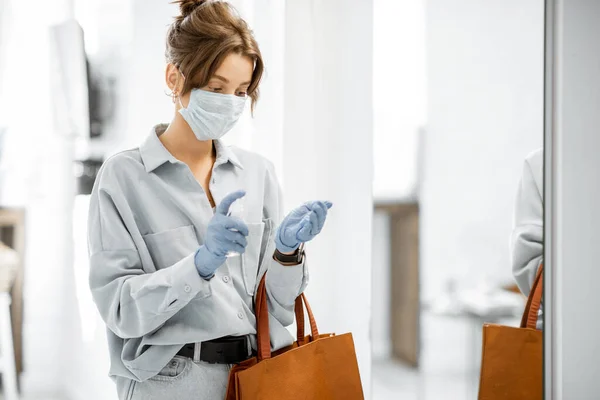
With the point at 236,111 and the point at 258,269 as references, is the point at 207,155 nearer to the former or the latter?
the point at 236,111

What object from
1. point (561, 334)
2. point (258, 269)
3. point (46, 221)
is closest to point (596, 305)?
point (561, 334)

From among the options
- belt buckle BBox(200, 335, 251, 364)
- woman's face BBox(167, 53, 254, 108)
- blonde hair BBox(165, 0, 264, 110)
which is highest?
blonde hair BBox(165, 0, 264, 110)

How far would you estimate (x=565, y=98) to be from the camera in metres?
1.35

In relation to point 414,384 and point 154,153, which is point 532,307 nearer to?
point 414,384

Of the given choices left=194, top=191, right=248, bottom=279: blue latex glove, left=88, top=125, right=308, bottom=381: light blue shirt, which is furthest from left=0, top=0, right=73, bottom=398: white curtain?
left=194, top=191, right=248, bottom=279: blue latex glove

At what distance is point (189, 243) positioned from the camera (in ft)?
3.84

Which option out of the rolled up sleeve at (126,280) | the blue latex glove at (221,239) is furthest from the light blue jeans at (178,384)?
the blue latex glove at (221,239)

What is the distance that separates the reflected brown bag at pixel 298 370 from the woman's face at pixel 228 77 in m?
0.41

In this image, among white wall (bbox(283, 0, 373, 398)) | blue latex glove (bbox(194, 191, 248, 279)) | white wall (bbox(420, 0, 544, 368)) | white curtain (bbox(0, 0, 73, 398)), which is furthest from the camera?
white wall (bbox(283, 0, 373, 398))

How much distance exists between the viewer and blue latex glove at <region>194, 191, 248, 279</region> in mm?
1020

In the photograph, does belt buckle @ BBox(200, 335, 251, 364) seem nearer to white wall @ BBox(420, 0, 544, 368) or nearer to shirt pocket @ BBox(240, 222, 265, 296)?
shirt pocket @ BBox(240, 222, 265, 296)

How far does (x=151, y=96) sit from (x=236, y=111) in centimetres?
57

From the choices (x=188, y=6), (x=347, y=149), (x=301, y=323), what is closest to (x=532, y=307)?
(x=301, y=323)

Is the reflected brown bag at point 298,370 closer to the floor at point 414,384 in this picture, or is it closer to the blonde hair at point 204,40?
the floor at point 414,384
